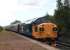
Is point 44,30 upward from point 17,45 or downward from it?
upward

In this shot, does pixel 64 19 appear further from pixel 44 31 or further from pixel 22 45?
pixel 22 45

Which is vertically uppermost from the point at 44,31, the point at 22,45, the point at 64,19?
the point at 64,19

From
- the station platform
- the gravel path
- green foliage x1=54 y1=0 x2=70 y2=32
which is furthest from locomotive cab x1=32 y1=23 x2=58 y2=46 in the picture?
green foliage x1=54 y1=0 x2=70 y2=32

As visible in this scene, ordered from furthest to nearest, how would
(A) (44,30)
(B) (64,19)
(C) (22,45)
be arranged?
1. (B) (64,19)
2. (A) (44,30)
3. (C) (22,45)

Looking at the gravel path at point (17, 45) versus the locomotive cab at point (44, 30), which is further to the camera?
the locomotive cab at point (44, 30)

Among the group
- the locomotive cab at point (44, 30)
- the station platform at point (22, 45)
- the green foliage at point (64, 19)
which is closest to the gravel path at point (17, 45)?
the station platform at point (22, 45)

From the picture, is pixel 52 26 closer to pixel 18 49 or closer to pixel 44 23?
pixel 44 23

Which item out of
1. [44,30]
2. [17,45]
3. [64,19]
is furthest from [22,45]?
[64,19]

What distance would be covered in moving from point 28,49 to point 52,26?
32.0 ft

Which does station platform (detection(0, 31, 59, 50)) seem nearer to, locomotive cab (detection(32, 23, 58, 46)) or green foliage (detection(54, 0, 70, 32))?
locomotive cab (detection(32, 23, 58, 46))

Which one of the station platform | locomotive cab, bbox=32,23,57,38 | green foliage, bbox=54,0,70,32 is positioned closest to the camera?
the station platform

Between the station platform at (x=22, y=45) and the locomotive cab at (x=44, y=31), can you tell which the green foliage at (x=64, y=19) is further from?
the station platform at (x=22, y=45)

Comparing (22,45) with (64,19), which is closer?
(22,45)

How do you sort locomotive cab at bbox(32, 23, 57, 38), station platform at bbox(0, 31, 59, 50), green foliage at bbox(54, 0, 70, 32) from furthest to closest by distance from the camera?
green foliage at bbox(54, 0, 70, 32), locomotive cab at bbox(32, 23, 57, 38), station platform at bbox(0, 31, 59, 50)
